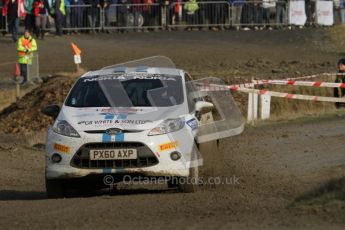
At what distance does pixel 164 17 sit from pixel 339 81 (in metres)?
15.8

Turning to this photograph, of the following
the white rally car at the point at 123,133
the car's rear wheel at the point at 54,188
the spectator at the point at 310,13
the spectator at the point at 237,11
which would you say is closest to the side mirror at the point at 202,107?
the white rally car at the point at 123,133

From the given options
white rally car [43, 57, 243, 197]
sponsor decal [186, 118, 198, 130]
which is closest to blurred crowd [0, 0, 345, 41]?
white rally car [43, 57, 243, 197]

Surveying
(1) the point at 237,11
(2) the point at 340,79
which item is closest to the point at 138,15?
(1) the point at 237,11

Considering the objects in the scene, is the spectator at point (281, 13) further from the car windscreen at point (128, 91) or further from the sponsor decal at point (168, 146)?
the sponsor decal at point (168, 146)

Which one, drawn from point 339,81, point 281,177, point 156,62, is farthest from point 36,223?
point 339,81

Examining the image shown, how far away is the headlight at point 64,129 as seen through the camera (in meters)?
12.5

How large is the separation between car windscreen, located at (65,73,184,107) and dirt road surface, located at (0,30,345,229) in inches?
44.9

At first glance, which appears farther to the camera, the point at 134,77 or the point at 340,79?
the point at 340,79

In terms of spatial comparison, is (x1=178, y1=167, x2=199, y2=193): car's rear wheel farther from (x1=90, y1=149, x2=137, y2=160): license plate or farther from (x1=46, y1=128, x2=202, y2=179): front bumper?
(x1=90, y1=149, x2=137, y2=160): license plate

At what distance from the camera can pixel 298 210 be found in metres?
10.1

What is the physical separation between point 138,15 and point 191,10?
6.62 feet

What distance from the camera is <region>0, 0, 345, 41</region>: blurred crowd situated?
120 ft

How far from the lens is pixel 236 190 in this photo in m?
12.8

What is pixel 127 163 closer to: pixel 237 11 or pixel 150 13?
pixel 150 13
